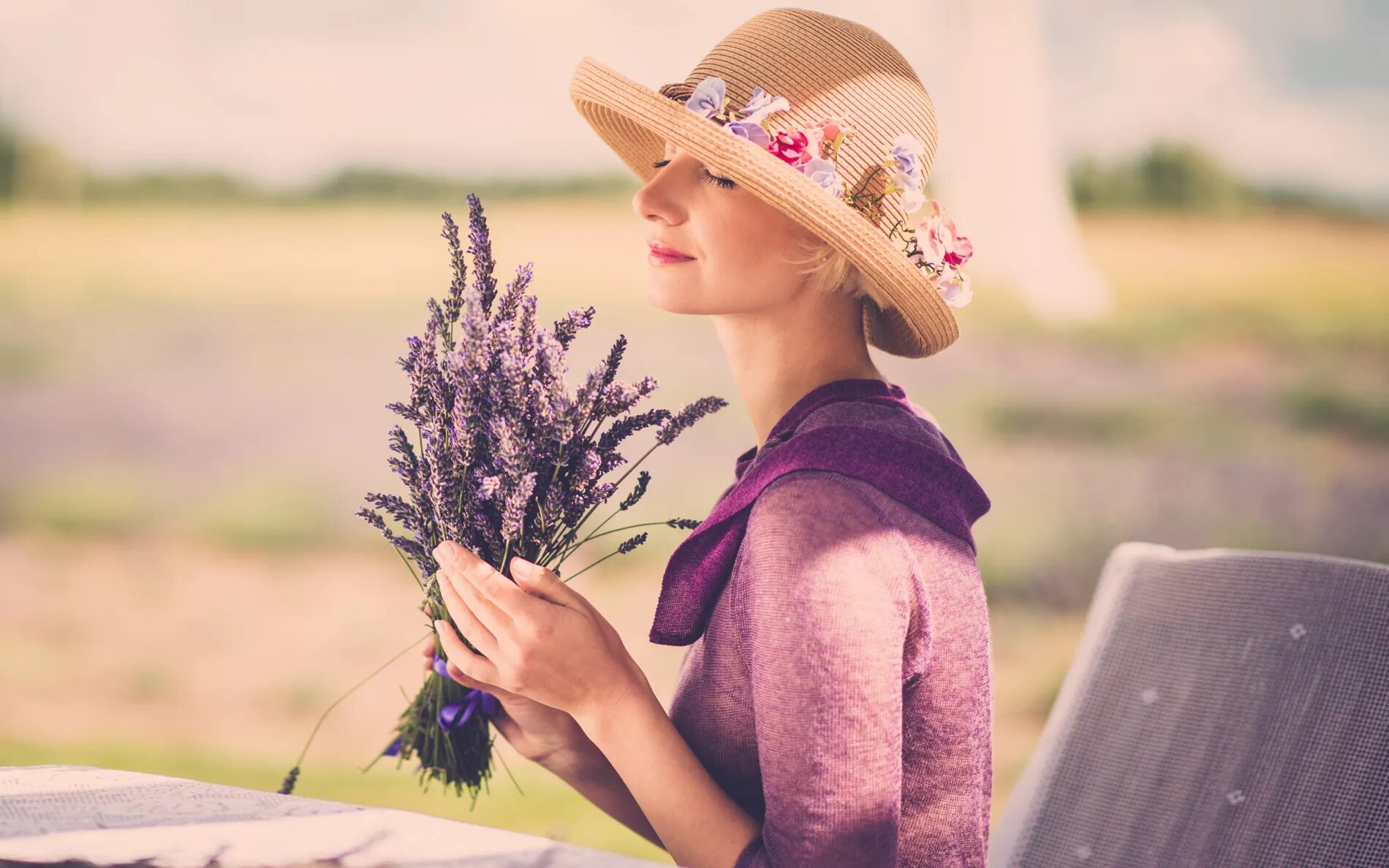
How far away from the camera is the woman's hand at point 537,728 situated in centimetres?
149

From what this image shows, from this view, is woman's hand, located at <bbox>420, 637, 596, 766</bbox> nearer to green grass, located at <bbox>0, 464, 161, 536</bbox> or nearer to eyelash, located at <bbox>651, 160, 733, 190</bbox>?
eyelash, located at <bbox>651, 160, 733, 190</bbox>

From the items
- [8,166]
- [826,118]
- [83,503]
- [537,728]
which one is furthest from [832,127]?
[8,166]

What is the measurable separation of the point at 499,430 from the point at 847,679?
0.42 m

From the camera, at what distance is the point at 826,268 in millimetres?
1454

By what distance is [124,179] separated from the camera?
Result: 795 cm

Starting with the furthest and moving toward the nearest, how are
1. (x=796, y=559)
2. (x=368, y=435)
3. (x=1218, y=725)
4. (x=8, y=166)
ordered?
(x=8, y=166), (x=368, y=435), (x=1218, y=725), (x=796, y=559)

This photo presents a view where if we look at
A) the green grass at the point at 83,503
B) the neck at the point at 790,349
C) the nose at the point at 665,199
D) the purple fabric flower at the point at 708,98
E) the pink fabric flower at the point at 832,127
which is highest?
the green grass at the point at 83,503

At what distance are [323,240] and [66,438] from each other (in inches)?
81.9

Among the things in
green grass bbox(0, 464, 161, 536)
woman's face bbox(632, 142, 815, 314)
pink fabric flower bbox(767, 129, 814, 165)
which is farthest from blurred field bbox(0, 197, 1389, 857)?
pink fabric flower bbox(767, 129, 814, 165)

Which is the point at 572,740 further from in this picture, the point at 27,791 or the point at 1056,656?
the point at 1056,656

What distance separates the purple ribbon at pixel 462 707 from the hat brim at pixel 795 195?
26.6 inches

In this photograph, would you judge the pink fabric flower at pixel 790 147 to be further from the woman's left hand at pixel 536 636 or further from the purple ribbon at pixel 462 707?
the purple ribbon at pixel 462 707

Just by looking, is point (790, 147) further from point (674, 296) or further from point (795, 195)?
point (674, 296)

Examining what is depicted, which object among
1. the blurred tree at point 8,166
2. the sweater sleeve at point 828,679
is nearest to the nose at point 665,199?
the sweater sleeve at point 828,679
